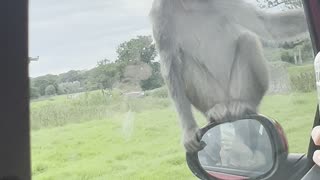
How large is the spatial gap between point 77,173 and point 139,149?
0.16 meters

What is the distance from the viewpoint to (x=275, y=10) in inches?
71.2

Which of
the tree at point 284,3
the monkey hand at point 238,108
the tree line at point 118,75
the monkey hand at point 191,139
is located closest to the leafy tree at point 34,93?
the tree line at point 118,75

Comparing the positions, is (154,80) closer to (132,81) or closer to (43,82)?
(132,81)

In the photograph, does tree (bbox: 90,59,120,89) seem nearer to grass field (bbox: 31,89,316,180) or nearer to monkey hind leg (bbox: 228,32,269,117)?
grass field (bbox: 31,89,316,180)

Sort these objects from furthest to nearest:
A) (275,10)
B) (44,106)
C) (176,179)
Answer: (275,10)
(176,179)
(44,106)

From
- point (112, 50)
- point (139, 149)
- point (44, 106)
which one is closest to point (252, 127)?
point (139, 149)

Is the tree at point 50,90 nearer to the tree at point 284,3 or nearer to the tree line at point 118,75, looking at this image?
the tree line at point 118,75

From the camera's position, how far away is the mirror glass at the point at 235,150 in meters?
1.69

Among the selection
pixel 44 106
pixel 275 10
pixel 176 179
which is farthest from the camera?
pixel 275 10

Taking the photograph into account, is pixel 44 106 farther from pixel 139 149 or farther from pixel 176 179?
pixel 176 179

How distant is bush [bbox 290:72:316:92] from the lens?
1.81m

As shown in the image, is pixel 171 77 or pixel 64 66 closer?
pixel 64 66

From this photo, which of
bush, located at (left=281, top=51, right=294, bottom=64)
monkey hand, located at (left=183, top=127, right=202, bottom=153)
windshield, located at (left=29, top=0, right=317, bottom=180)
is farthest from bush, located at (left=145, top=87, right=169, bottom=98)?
bush, located at (left=281, top=51, right=294, bottom=64)

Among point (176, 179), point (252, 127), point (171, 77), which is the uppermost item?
point (171, 77)
